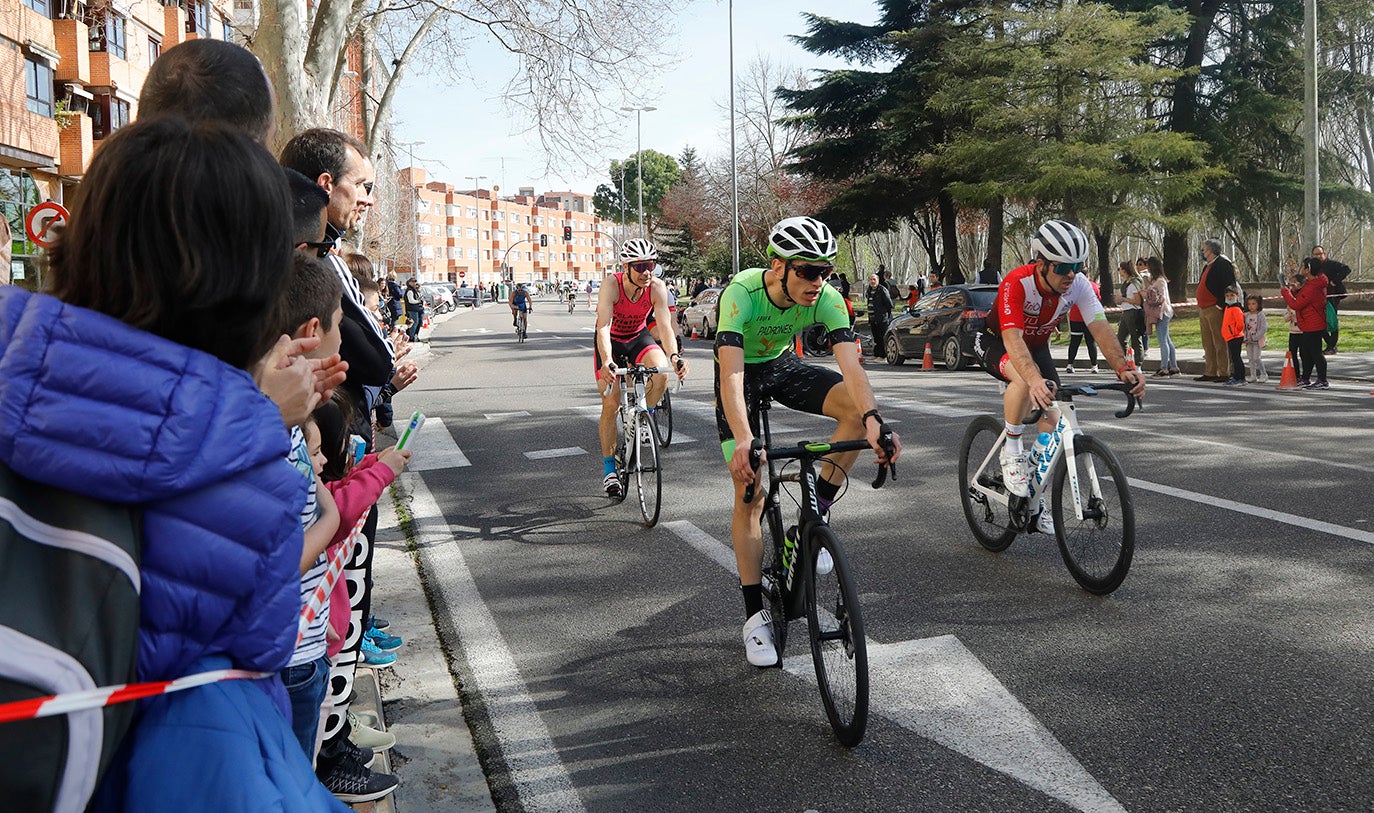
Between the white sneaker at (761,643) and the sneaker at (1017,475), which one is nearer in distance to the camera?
the white sneaker at (761,643)

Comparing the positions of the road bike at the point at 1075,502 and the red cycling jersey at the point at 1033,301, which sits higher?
the red cycling jersey at the point at 1033,301

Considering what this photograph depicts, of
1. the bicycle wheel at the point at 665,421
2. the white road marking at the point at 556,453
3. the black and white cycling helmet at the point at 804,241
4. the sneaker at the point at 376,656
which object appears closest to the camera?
the black and white cycling helmet at the point at 804,241

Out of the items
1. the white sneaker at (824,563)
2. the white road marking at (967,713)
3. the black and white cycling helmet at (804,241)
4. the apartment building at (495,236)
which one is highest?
the apartment building at (495,236)

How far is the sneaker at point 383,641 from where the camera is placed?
484 cm

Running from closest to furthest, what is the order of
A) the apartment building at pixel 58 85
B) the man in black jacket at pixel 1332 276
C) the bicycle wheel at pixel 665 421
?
the bicycle wheel at pixel 665 421 < the man in black jacket at pixel 1332 276 < the apartment building at pixel 58 85

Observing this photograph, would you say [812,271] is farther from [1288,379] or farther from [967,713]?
[1288,379]

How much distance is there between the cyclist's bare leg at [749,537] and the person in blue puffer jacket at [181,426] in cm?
310

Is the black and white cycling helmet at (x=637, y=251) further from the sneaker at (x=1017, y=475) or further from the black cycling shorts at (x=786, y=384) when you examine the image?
the black cycling shorts at (x=786, y=384)

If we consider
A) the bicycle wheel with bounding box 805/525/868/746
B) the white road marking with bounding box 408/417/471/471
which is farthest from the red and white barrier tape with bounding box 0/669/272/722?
the white road marking with bounding box 408/417/471/471

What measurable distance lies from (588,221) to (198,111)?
199711mm

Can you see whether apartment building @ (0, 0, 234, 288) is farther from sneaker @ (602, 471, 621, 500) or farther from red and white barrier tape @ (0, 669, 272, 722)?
red and white barrier tape @ (0, 669, 272, 722)

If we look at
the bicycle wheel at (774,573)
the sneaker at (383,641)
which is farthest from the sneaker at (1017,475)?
the sneaker at (383,641)

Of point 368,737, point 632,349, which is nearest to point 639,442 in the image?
point 632,349

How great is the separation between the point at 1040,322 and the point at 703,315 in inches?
1071
